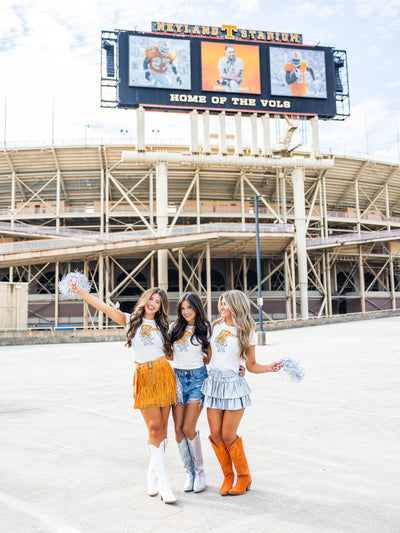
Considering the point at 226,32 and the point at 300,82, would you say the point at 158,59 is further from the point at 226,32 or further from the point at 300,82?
the point at 300,82

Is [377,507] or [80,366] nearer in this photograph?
[377,507]

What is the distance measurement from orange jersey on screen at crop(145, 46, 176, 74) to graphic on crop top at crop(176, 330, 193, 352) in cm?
3558

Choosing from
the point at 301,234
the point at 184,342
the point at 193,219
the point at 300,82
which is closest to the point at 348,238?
the point at 301,234

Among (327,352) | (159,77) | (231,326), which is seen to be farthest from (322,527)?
(159,77)

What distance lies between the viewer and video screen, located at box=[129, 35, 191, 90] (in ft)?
116

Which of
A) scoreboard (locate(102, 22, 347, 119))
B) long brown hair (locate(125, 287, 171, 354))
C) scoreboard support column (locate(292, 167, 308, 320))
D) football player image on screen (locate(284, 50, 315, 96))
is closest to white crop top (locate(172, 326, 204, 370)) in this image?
long brown hair (locate(125, 287, 171, 354))

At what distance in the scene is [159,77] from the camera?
35500 millimetres

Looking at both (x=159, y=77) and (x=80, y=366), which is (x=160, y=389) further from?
(x=159, y=77)

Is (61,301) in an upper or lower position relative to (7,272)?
lower

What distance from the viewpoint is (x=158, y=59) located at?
35.6 meters

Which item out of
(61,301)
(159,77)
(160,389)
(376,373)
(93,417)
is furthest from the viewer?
(61,301)

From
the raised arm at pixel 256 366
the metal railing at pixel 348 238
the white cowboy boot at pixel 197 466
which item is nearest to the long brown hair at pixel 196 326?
the raised arm at pixel 256 366

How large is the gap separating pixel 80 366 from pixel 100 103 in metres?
28.6

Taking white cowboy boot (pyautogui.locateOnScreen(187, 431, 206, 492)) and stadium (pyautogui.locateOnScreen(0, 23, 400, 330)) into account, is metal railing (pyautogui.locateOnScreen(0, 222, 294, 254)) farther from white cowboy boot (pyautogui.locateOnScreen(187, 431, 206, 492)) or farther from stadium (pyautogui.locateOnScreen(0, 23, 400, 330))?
white cowboy boot (pyautogui.locateOnScreen(187, 431, 206, 492))
